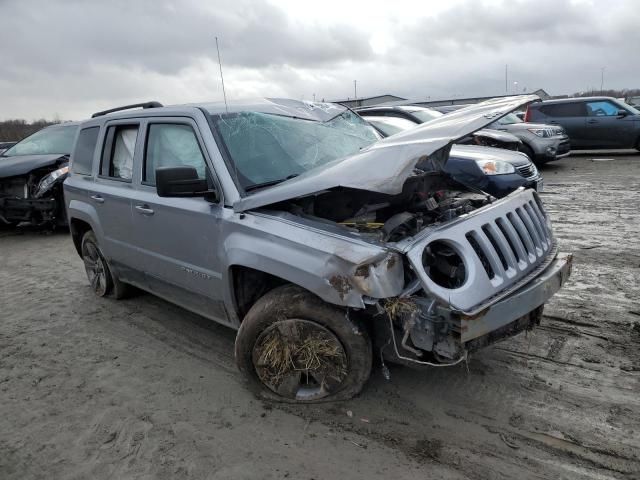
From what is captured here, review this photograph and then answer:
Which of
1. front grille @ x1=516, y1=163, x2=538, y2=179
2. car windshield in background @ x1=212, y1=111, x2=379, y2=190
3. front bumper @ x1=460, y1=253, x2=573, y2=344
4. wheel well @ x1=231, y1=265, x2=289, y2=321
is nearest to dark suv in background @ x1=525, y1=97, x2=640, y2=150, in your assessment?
front grille @ x1=516, y1=163, x2=538, y2=179

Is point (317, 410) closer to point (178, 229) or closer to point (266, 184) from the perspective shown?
point (266, 184)

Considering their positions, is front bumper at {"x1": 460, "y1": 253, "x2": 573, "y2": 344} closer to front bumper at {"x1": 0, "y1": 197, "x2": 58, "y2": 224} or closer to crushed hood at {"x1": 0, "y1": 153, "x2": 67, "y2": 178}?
front bumper at {"x1": 0, "y1": 197, "x2": 58, "y2": 224}

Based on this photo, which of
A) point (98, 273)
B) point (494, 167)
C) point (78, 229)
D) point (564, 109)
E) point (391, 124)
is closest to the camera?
point (98, 273)

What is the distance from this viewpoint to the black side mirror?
3.15m

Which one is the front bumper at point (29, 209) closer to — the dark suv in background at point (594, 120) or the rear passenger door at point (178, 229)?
the rear passenger door at point (178, 229)

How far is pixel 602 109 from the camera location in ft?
46.6

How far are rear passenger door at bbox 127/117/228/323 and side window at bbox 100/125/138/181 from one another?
25cm

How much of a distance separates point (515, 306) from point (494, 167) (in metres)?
4.25

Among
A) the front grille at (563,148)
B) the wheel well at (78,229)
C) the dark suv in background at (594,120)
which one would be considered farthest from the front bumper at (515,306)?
the dark suv in background at (594,120)

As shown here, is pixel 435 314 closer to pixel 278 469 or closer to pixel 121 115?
pixel 278 469

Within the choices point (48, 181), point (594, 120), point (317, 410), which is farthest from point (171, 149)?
point (594, 120)

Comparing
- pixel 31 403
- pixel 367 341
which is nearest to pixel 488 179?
pixel 367 341

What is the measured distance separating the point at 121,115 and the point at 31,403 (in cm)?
256

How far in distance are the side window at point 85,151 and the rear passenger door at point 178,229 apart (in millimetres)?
1118
